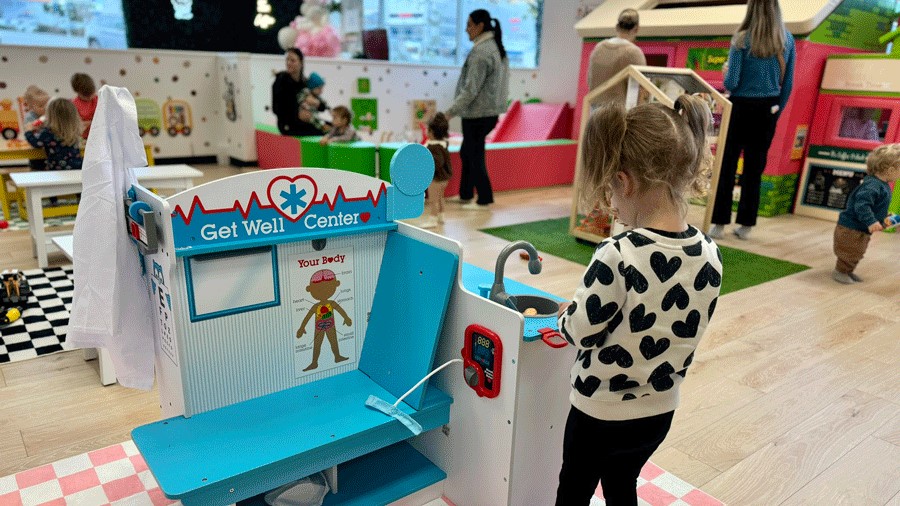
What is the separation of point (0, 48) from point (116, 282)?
207 inches

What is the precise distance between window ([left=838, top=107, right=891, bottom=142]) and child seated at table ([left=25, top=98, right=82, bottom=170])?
18.1 feet

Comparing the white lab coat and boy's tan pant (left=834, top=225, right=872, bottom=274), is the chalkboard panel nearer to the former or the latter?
boy's tan pant (left=834, top=225, right=872, bottom=274)

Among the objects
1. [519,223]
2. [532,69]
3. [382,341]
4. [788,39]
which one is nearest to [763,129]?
[788,39]

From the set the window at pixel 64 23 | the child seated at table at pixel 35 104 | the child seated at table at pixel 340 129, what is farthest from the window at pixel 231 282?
the window at pixel 64 23

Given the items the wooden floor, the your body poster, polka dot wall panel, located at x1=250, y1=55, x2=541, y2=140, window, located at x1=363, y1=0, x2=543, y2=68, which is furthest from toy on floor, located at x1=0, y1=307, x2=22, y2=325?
window, located at x1=363, y1=0, x2=543, y2=68

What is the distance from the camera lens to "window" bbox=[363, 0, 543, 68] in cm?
801

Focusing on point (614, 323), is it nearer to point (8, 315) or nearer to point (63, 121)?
point (8, 315)

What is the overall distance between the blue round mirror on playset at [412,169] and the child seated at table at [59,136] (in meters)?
3.30

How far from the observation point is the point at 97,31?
629 centimetres

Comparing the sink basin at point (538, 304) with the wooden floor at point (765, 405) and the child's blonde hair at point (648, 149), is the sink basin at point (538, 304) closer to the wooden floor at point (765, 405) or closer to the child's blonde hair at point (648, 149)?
the child's blonde hair at point (648, 149)

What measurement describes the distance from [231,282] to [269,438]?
361 millimetres

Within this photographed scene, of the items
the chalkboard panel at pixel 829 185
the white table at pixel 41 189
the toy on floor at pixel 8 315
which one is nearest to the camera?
the toy on floor at pixel 8 315

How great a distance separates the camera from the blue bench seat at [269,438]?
121 cm

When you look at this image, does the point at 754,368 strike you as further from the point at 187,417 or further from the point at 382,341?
the point at 187,417
